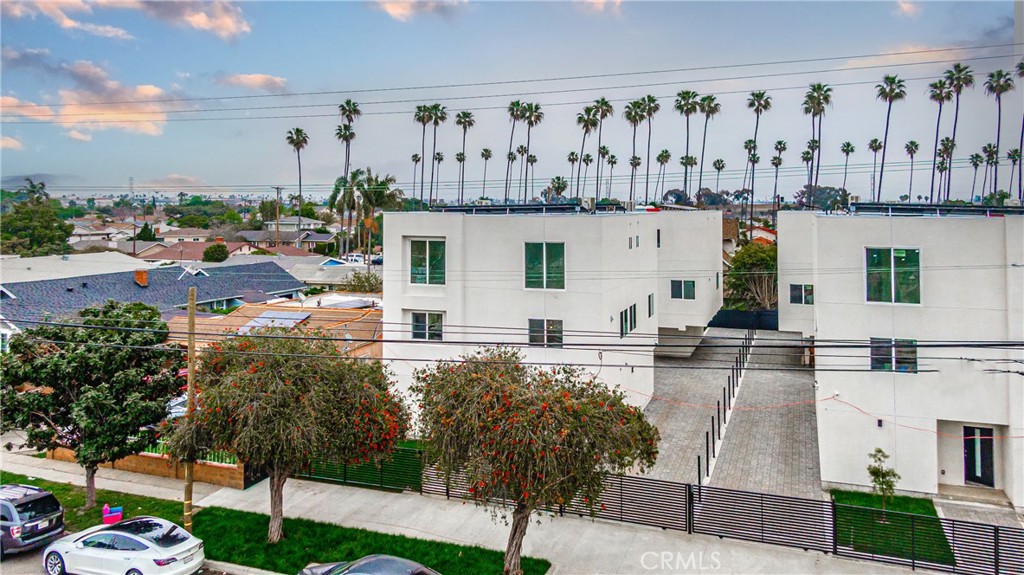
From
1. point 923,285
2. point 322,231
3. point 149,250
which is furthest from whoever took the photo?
point 322,231

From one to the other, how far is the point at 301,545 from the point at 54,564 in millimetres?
5193

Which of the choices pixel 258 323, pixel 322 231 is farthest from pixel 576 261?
pixel 322 231

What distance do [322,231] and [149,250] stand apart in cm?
3439

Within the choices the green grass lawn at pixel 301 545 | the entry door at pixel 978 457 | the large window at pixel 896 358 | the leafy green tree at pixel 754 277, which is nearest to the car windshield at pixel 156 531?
the green grass lawn at pixel 301 545

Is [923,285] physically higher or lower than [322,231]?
lower

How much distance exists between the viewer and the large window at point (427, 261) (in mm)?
23828

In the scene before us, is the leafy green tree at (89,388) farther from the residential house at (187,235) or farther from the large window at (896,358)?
the residential house at (187,235)

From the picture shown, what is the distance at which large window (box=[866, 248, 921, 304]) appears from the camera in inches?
700

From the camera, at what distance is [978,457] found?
17859 millimetres

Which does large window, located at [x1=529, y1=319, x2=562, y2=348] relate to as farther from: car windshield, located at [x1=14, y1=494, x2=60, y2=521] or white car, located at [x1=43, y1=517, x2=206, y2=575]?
car windshield, located at [x1=14, y1=494, x2=60, y2=521]

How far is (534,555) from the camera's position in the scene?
14.5 meters

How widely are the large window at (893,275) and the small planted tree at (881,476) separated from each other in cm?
434

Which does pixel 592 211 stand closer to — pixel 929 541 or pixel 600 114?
pixel 929 541

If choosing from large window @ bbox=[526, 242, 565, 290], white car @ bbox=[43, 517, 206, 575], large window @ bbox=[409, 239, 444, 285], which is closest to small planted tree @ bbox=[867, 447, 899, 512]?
large window @ bbox=[526, 242, 565, 290]
